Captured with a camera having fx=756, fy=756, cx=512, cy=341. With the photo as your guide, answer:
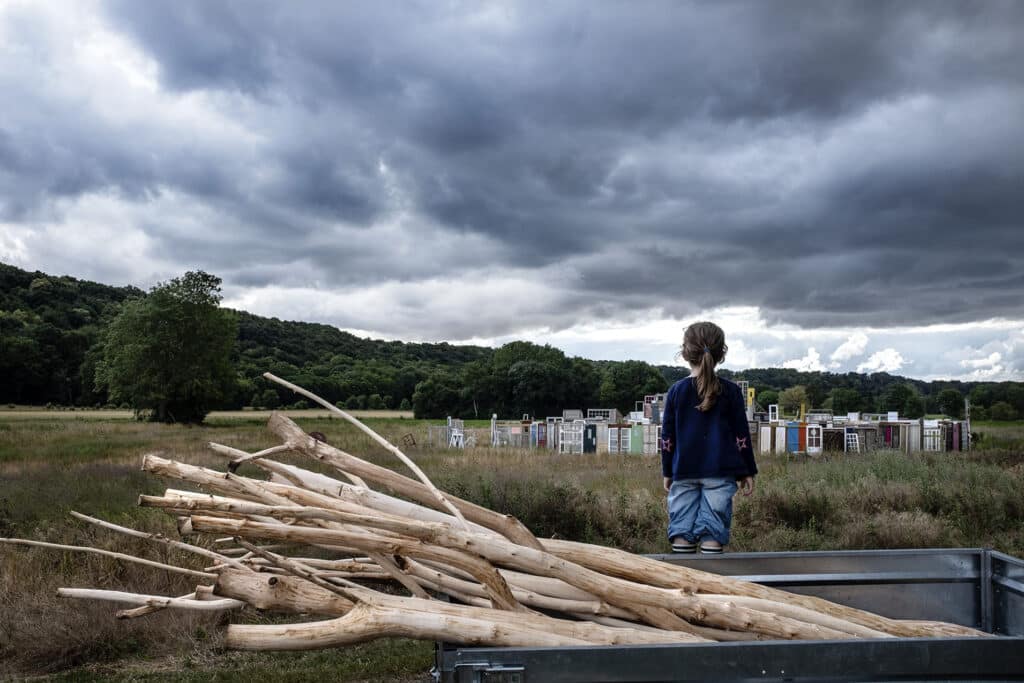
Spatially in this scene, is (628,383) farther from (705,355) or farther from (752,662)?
(752,662)

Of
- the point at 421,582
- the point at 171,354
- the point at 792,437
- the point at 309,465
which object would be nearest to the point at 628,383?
the point at 171,354

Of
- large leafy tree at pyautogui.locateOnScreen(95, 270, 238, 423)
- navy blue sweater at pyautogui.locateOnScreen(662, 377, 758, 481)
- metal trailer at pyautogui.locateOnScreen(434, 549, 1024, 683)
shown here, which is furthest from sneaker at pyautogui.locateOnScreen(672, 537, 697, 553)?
large leafy tree at pyautogui.locateOnScreen(95, 270, 238, 423)

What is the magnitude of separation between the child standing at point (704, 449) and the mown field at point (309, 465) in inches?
95.5

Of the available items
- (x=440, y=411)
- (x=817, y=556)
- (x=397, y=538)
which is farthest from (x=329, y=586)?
(x=440, y=411)

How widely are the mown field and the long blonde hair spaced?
9.50 ft

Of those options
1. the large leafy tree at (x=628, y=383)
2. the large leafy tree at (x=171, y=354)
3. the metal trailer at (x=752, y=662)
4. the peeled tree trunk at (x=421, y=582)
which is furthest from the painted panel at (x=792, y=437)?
the large leafy tree at (x=171, y=354)

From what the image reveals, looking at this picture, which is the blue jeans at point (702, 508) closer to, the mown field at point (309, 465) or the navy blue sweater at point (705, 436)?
the navy blue sweater at point (705, 436)

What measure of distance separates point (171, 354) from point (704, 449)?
52.3 meters

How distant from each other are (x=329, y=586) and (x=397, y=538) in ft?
0.99

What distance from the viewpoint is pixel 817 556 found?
129 inches

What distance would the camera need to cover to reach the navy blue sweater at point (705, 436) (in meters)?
3.90

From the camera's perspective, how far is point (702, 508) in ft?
13.0

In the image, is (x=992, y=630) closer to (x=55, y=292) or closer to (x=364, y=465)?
(x=364, y=465)

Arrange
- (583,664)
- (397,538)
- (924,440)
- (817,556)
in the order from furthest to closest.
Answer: (924,440) < (817,556) < (397,538) < (583,664)
